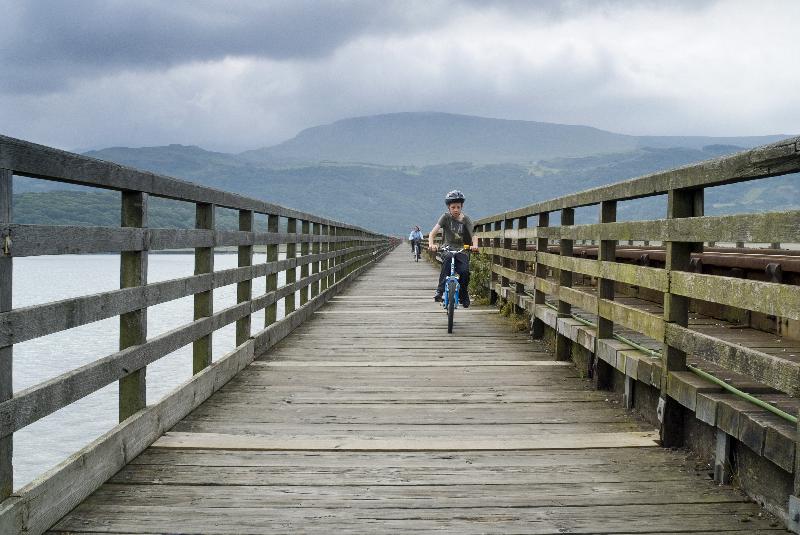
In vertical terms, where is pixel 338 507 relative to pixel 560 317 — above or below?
below

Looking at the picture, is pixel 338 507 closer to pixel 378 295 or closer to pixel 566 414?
pixel 566 414

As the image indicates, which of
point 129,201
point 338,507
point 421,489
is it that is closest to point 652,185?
point 421,489

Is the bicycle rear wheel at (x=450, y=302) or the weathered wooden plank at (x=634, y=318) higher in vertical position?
the weathered wooden plank at (x=634, y=318)

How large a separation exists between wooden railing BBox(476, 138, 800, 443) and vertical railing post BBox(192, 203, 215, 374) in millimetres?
2877

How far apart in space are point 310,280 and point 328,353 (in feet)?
12.3

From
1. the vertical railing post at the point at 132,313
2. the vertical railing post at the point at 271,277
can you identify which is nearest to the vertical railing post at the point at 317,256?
the vertical railing post at the point at 271,277

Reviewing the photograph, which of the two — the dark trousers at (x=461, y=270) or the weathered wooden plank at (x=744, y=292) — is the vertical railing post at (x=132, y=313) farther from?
the dark trousers at (x=461, y=270)

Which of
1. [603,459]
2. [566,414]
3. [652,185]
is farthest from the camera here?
[566,414]

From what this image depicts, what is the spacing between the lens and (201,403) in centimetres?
573

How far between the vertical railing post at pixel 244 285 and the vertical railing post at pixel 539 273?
2955mm

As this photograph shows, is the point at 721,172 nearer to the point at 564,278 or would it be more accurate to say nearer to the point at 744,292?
the point at 744,292

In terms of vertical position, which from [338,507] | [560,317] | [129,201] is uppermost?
[129,201]

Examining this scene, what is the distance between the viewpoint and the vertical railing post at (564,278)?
736 centimetres

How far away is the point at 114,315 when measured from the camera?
3977 mm
